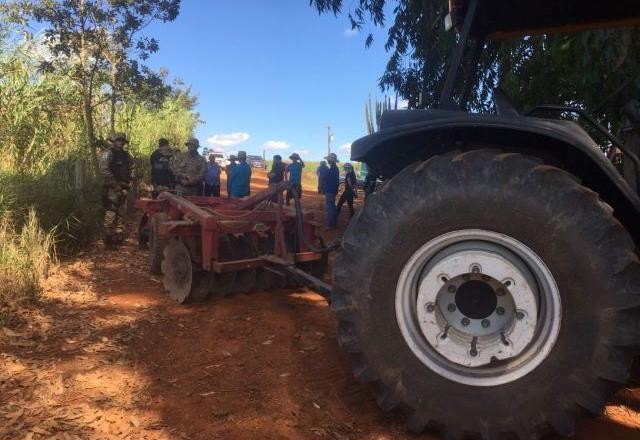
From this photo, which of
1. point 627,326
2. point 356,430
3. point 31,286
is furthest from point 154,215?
point 627,326

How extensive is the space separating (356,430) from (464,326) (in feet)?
2.41

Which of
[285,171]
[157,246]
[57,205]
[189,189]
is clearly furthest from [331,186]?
[157,246]

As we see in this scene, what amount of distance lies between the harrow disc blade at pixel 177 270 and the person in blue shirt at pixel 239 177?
19.3 ft

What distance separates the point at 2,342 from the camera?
3.55 m

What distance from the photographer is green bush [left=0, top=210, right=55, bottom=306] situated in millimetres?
4312

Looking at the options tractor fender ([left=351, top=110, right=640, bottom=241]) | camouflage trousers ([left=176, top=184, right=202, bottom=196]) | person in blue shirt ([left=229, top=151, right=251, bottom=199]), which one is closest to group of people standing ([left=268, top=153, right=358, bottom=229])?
person in blue shirt ([left=229, top=151, right=251, bottom=199])

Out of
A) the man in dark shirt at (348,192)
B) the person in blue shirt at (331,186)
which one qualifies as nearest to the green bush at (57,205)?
the person in blue shirt at (331,186)

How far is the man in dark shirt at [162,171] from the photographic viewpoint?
8898 millimetres

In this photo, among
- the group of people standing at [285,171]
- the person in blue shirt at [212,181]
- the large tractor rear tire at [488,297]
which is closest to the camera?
the large tractor rear tire at [488,297]

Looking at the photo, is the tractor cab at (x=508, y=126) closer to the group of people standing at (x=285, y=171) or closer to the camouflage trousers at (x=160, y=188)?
the camouflage trousers at (x=160, y=188)

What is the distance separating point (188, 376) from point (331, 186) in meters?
8.94

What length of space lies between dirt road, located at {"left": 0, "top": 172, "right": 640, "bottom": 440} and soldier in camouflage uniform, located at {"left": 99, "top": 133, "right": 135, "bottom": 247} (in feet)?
8.49

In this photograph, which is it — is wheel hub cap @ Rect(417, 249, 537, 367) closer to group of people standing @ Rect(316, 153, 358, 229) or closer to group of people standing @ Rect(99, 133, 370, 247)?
group of people standing @ Rect(99, 133, 370, 247)

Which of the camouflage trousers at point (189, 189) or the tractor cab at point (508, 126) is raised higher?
the tractor cab at point (508, 126)
